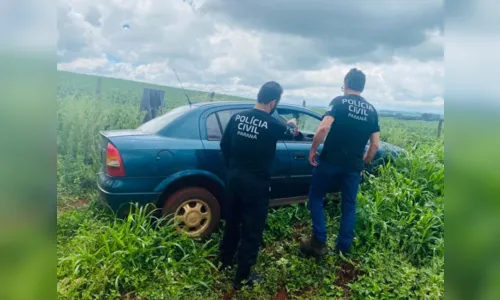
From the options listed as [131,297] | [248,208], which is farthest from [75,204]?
[248,208]

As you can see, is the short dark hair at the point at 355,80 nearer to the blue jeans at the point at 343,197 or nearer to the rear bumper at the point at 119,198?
the blue jeans at the point at 343,197

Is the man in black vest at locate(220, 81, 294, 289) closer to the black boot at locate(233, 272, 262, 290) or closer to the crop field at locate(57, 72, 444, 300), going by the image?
the black boot at locate(233, 272, 262, 290)

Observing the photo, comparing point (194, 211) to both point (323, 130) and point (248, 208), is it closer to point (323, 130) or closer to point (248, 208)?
point (248, 208)

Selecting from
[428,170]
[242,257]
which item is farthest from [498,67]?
[428,170]

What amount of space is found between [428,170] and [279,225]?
81.0 inches

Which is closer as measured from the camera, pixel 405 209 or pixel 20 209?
pixel 20 209

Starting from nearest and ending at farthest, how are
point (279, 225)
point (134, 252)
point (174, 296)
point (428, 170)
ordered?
1. point (174, 296)
2. point (134, 252)
3. point (279, 225)
4. point (428, 170)

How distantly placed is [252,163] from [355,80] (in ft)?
3.92

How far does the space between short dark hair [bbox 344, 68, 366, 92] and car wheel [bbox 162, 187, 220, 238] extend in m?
1.63

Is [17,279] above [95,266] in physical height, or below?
above

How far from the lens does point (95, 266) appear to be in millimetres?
2533

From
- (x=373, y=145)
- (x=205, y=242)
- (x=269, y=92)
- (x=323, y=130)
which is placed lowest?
(x=205, y=242)

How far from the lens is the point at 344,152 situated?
301 cm

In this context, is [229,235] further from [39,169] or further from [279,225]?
[39,169]
